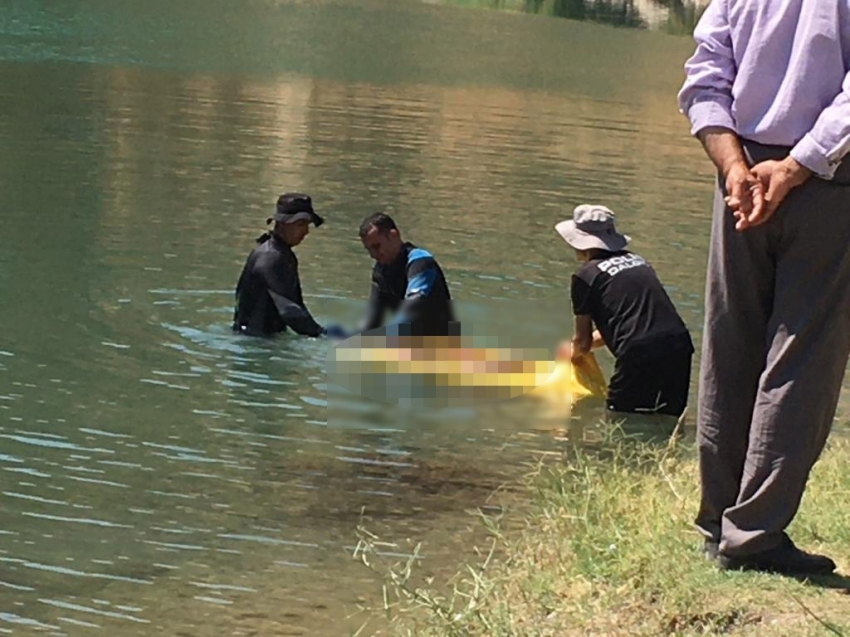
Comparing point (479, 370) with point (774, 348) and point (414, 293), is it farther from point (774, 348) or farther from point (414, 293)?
point (774, 348)

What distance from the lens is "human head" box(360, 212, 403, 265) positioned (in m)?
9.84

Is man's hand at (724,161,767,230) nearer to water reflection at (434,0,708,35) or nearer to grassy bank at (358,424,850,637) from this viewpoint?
grassy bank at (358,424,850,637)

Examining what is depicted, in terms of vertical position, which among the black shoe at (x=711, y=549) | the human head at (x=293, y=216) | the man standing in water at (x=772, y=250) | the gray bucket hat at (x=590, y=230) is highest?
the man standing in water at (x=772, y=250)

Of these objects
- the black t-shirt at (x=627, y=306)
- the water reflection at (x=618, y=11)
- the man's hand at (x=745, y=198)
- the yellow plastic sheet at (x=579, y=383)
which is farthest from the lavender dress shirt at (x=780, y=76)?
the water reflection at (x=618, y=11)

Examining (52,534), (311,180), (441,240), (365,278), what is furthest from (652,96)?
(52,534)

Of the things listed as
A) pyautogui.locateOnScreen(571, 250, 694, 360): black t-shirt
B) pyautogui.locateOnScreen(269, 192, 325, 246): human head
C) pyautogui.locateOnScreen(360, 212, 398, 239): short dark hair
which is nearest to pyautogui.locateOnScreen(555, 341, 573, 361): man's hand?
pyautogui.locateOnScreen(571, 250, 694, 360): black t-shirt

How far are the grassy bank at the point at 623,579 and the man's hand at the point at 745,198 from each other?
1065 mm

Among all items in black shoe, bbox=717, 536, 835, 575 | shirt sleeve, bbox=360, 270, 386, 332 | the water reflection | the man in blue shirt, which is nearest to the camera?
black shoe, bbox=717, 536, 835, 575

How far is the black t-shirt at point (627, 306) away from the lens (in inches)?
351

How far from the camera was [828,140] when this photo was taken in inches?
159

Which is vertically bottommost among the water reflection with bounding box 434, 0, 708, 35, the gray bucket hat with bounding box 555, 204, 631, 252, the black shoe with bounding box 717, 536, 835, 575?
the black shoe with bounding box 717, 536, 835, 575

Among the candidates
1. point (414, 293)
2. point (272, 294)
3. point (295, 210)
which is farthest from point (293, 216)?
point (414, 293)

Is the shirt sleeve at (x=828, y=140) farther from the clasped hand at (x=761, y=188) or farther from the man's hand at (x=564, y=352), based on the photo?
the man's hand at (x=564, y=352)

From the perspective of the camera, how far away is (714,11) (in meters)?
4.39
